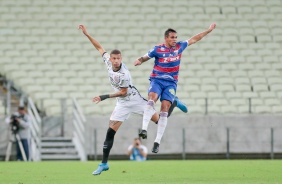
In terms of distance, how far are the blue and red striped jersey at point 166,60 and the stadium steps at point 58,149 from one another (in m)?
10.4

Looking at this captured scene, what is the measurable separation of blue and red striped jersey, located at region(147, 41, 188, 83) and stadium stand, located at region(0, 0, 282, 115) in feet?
36.5

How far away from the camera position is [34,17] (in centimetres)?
3002

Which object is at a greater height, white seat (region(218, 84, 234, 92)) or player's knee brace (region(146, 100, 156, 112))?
white seat (region(218, 84, 234, 92))

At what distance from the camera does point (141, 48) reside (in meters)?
29.5

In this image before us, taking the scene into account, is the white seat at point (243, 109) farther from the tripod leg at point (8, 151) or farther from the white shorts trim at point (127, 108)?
the white shorts trim at point (127, 108)

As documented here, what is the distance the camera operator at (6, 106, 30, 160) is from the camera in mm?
24906

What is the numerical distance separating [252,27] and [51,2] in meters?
7.35

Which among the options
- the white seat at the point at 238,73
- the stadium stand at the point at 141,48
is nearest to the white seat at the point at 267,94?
the stadium stand at the point at 141,48

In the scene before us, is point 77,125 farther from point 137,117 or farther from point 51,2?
point 51,2

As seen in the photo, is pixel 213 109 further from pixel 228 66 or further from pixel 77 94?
pixel 77 94

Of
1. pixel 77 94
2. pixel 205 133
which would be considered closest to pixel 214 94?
pixel 205 133

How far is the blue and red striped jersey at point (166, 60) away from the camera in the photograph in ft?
51.2

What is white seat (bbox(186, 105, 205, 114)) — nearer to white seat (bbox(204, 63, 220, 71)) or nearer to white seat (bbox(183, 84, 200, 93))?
white seat (bbox(183, 84, 200, 93))
